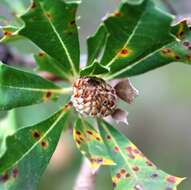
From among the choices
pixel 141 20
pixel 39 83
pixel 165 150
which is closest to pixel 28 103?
pixel 39 83

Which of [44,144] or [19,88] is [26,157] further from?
[19,88]

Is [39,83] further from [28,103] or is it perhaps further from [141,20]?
[141,20]

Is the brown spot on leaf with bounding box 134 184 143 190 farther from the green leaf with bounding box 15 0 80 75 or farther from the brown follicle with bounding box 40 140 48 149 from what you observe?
the green leaf with bounding box 15 0 80 75

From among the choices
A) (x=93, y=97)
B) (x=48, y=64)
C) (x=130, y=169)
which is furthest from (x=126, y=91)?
(x=48, y=64)

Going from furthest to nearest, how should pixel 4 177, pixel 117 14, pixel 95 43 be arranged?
pixel 95 43 < pixel 4 177 < pixel 117 14

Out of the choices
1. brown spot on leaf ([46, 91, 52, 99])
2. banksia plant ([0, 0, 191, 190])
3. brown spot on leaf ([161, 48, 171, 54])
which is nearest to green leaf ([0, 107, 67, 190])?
banksia plant ([0, 0, 191, 190])
